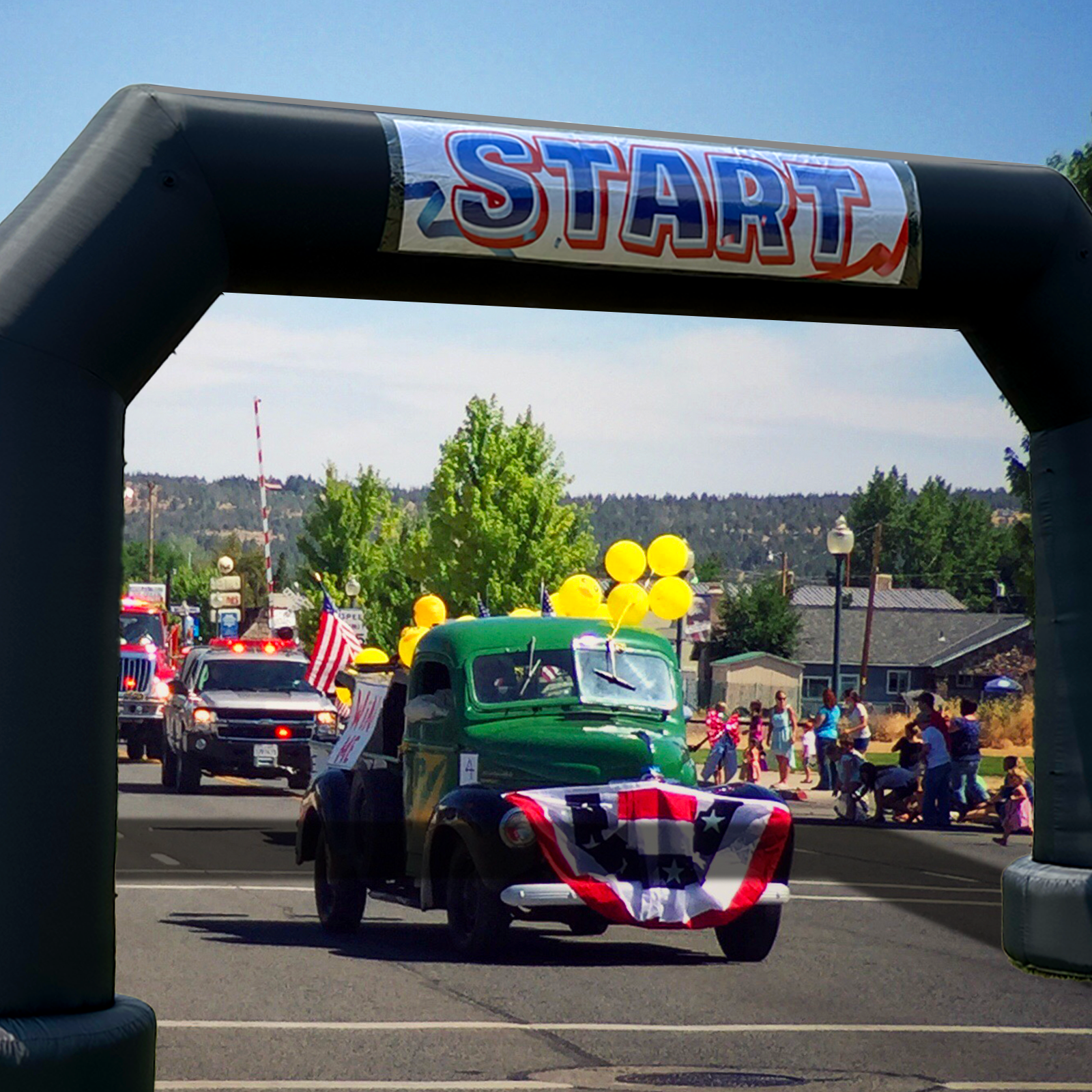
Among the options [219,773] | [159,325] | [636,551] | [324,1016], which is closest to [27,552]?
[159,325]

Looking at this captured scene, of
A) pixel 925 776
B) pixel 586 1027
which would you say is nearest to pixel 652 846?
pixel 586 1027

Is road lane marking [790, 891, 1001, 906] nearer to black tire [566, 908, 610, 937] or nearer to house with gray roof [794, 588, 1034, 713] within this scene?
black tire [566, 908, 610, 937]

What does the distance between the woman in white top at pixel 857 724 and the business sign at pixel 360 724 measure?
12.8 m

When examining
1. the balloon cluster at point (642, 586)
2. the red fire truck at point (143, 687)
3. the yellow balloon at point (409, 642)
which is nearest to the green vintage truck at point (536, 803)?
the balloon cluster at point (642, 586)

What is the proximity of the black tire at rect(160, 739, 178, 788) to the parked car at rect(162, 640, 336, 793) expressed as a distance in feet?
0.07

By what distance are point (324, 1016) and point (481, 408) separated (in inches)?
1803

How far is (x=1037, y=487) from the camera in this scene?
23.7ft

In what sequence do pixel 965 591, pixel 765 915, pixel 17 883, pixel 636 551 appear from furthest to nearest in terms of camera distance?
pixel 965 591 < pixel 636 551 < pixel 765 915 < pixel 17 883

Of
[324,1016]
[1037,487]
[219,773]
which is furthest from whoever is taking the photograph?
[219,773]

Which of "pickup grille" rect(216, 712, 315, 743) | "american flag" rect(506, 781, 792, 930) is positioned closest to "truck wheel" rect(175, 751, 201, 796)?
"pickup grille" rect(216, 712, 315, 743)

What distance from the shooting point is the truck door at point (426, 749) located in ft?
40.6

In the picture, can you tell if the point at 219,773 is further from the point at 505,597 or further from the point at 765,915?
the point at 505,597

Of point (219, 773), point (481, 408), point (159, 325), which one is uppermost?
point (481, 408)

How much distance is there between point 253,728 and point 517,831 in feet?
50.9
